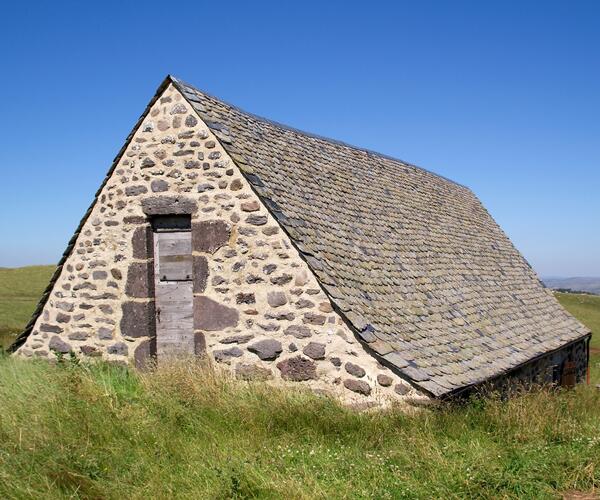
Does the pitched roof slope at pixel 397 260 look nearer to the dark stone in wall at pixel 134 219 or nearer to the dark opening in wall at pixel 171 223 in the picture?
the dark opening in wall at pixel 171 223

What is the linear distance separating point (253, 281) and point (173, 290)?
1467 mm

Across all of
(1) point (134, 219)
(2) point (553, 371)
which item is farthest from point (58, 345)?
(2) point (553, 371)

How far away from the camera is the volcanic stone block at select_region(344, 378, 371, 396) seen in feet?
23.2

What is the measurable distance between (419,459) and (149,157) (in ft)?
19.2

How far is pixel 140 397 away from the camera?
21.7 feet

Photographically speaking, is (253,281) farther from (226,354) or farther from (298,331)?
(226,354)

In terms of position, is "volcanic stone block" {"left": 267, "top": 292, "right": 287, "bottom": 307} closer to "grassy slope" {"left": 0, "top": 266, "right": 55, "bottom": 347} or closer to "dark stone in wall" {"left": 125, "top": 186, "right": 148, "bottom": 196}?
"dark stone in wall" {"left": 125, "top": 186, "right": 148, "bottom": 196}

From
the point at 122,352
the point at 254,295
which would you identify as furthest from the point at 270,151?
the point at 122,352

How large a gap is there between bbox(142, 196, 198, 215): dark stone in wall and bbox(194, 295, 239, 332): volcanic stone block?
1.25 meters

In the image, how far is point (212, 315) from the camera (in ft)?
27.3

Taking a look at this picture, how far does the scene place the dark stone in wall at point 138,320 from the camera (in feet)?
28.8

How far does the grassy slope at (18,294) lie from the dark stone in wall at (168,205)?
24.0 feet

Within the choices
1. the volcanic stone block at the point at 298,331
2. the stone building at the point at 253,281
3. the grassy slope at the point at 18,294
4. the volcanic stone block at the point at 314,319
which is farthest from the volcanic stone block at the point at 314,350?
the grassy slope at the point at 18,294

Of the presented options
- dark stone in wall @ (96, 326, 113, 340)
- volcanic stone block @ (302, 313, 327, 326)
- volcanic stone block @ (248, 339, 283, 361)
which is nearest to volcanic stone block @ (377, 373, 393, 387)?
volcanic stone block @ (302, 313, 327, 326)
